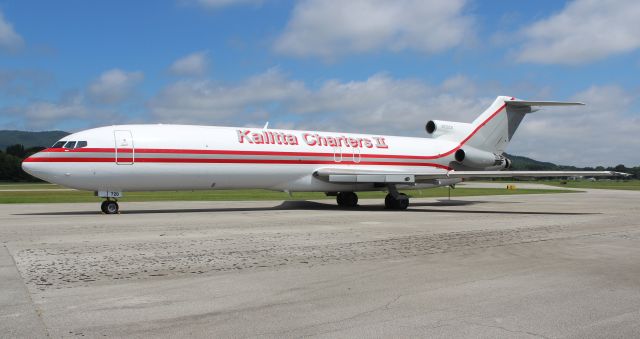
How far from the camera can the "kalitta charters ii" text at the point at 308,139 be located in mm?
21984

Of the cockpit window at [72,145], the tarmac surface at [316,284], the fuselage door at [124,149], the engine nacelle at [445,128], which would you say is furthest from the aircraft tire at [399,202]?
the cockpit window at [72,145]

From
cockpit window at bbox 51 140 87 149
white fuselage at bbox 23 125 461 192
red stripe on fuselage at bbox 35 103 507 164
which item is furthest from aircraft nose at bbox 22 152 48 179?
cockpit window at bbox 51 140 87 149

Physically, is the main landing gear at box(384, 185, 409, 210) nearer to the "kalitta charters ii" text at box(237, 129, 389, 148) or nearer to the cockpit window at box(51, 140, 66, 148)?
the "kalitta charters ii" text at box(237, 129, 389, 148)

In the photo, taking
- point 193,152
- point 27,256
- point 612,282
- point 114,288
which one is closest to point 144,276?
point 114,288

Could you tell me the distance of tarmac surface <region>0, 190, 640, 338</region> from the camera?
17.4ft

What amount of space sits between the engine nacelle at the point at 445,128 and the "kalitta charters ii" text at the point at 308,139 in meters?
4.20

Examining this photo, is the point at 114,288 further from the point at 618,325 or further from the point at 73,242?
the point at 618,325

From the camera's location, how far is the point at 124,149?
19.0 meters

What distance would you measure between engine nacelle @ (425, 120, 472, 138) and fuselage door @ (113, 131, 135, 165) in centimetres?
1647

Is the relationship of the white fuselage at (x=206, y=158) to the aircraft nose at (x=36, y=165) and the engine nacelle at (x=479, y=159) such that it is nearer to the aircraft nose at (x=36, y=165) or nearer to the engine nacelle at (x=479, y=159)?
the aircraft nose at (x=36, y=165)

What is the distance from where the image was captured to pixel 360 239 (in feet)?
39.6

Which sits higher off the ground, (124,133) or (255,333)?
(124,133)

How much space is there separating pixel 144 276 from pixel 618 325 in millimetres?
5987

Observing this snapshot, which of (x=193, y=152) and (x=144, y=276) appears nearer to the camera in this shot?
(x=144, y=276)
